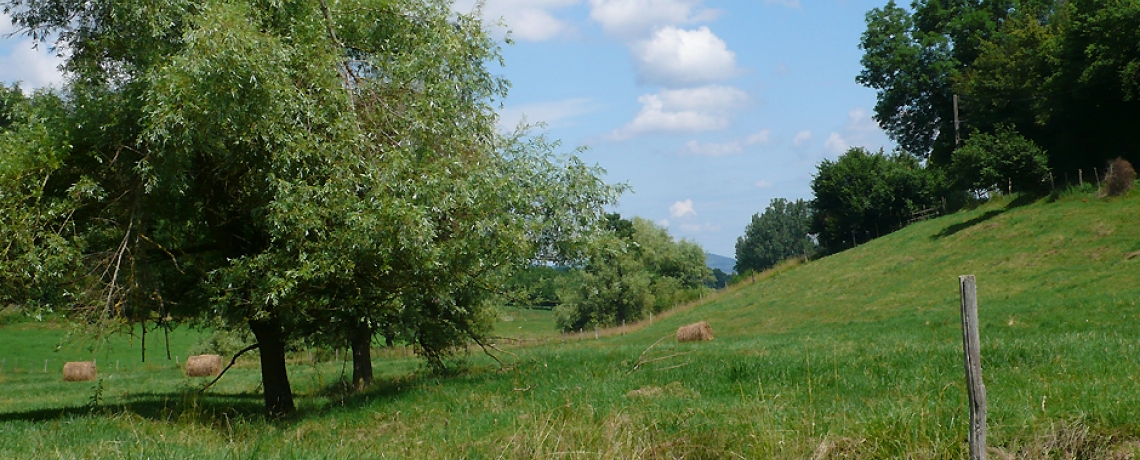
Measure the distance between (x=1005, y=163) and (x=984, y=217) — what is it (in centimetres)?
319

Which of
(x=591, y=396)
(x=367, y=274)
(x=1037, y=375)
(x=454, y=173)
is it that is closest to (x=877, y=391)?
(x=1037, y=375)

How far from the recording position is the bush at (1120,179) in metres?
39.8

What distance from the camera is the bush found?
131ft

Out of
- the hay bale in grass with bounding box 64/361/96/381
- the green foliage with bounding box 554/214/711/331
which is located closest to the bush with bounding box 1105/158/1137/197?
the green foliage with bounding box 554/214/711/331

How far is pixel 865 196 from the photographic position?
72562 mm

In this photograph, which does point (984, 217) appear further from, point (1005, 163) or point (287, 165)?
point (287, 165)

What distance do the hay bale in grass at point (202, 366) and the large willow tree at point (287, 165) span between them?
24.4m

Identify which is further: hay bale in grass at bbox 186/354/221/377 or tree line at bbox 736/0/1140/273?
tree line at bbox 736/0/1140/273

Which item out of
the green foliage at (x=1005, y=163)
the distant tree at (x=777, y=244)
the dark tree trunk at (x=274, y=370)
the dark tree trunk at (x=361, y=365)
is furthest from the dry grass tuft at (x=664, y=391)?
the distant tree at (x=777, y=244)

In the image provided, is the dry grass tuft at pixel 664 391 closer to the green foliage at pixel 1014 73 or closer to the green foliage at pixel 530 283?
the green foliage at pixel 530 283

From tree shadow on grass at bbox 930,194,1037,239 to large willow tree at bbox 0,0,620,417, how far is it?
38315 mm

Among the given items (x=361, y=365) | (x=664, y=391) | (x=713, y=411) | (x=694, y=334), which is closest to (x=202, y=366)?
(x=361, y=365)

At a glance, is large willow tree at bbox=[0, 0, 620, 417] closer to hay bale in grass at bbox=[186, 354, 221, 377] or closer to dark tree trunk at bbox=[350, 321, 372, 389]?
dark tree trunk at bbox=[350, 321, 372, 389]

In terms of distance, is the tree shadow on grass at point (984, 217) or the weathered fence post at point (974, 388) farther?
the tree shadow on grass at point (984, 217)
